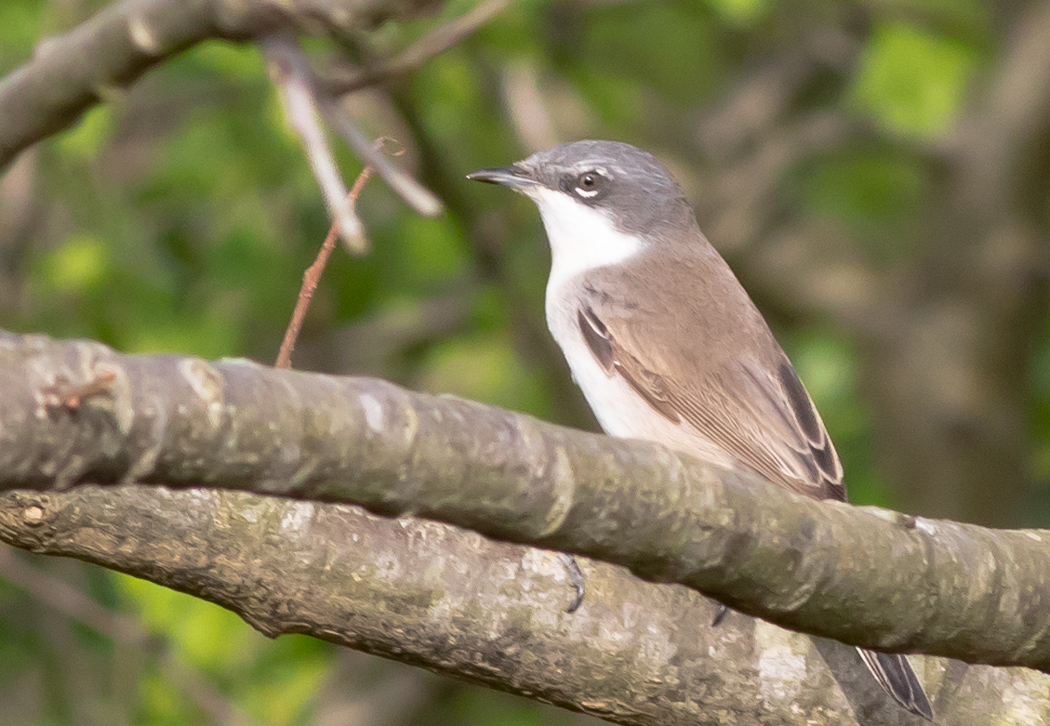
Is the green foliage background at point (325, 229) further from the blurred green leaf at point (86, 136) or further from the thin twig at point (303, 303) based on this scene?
the thin twig at point (303, 303)

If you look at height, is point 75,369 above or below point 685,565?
above

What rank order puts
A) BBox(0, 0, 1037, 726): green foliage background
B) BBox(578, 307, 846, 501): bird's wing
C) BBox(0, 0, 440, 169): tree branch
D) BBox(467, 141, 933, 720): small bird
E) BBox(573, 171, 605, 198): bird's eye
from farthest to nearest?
BBox(0, 0, 1037, 726): green foliage background, BBox(573, 171, 605, 198): bird's eye, BBox(467, 141, 933, 720): small bird, BBox(578, 307, 846, 501): bird's wing, BBox(0, 0, 440, 169): tree branch

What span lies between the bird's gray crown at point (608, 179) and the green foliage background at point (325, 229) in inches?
41.0

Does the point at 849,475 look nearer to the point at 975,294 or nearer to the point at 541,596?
the point at 975,294

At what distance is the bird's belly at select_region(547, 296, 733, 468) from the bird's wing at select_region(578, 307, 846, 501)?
0.02m

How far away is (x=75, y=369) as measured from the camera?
2232 mm

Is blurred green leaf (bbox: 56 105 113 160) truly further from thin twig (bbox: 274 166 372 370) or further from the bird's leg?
the bird's leg

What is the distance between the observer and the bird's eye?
591 cm

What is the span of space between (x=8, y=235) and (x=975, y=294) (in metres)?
6.46

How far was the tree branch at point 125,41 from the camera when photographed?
3.04m

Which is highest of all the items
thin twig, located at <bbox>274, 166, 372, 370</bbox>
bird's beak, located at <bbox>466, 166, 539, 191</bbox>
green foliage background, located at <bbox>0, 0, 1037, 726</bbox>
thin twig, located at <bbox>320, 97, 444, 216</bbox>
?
thin twig, located at <bbox>320, 97, 444, 216</bbox>

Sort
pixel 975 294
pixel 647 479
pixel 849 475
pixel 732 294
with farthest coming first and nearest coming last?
pixel 849 475 → pixel 975 294 → pixel 732 294 → pixel 647 479

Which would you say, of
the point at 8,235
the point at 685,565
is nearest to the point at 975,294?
the point at 8,235

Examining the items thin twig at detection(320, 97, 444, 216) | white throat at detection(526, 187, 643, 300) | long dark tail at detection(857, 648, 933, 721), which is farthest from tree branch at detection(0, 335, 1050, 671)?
white throat at detection(526, 187, 643, 300)
